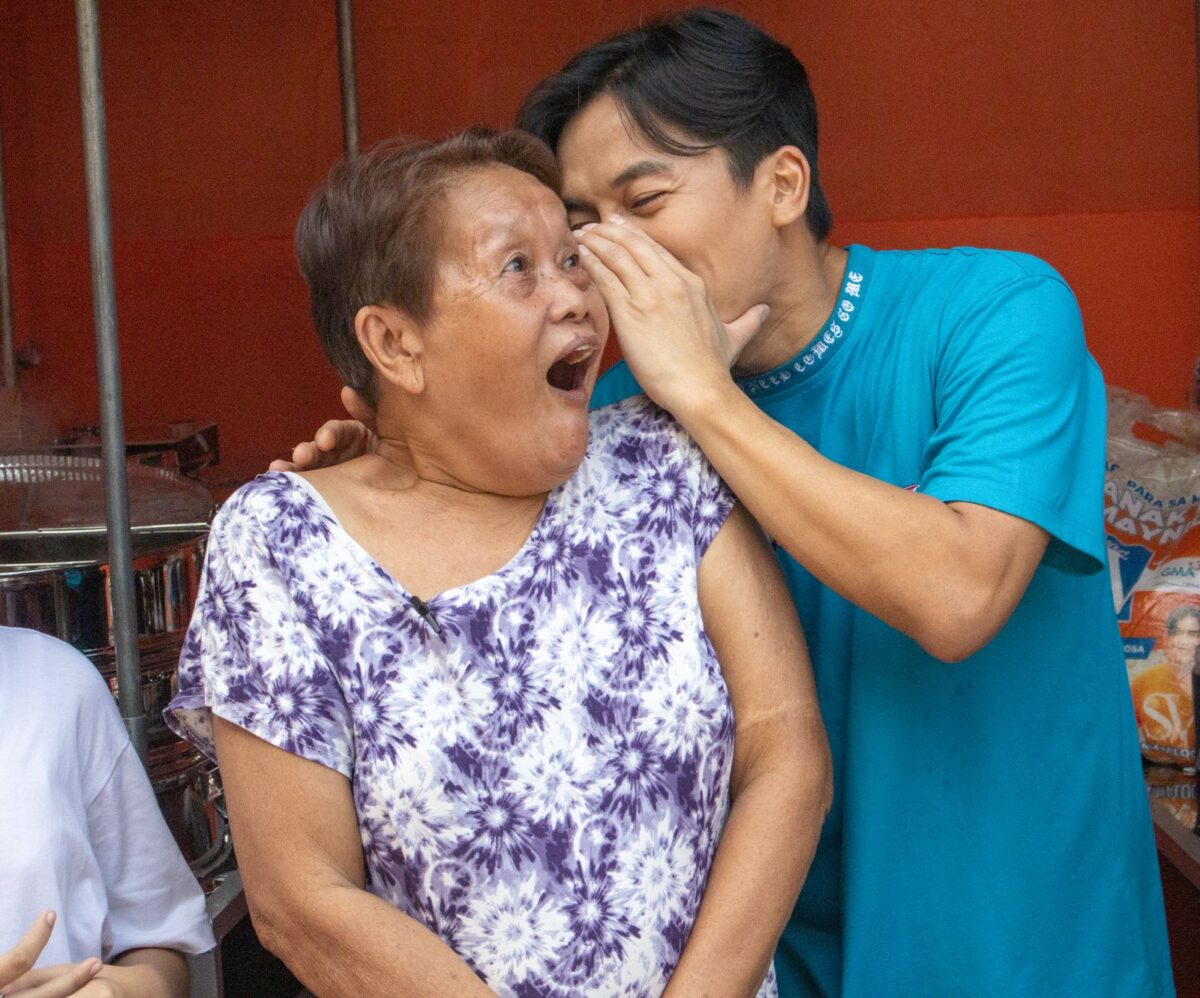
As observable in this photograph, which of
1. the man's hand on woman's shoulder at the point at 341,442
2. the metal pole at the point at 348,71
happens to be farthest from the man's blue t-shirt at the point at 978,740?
the metal pole at the point at 348,71

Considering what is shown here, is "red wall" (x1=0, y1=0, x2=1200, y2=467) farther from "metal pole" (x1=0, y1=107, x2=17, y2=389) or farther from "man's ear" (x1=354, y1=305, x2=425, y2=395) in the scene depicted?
"man's ear" (x1=354, y1=305, x2=425, y2=395)

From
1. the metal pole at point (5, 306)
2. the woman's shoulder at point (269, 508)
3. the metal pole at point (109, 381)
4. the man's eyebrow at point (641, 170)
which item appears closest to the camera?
the woman's shoulder at point (269, 508)

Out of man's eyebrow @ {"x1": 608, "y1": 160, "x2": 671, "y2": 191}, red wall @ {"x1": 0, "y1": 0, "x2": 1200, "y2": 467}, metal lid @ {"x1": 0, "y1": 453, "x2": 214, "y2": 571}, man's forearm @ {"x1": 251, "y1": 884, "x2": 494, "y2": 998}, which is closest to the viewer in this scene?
Answer: man's forearm @ {"x1": 251, "y1": 884, "x2": 494, "y2": 998}

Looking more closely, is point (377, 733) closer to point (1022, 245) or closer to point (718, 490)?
point (718, 490)

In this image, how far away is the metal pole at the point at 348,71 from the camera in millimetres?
3295

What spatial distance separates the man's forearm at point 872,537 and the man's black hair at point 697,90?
0.38 metres

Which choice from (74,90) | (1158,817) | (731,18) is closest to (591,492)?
(731,18)

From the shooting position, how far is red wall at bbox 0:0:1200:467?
3273 mm

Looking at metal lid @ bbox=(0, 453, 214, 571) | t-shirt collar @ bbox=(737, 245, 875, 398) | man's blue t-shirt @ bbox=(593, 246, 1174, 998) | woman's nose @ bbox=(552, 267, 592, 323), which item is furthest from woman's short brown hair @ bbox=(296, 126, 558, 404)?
metal lid @ bbox=(0, 453, 214, 571)

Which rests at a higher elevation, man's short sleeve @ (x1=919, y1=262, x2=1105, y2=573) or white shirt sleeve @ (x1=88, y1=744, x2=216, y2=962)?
man's short sleeve @ (x1=919, y1=262, x2=1105, y2=573)

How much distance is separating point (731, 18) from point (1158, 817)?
1.44 meters

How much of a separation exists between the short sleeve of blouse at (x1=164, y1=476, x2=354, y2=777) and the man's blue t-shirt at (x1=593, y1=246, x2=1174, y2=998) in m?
0.58

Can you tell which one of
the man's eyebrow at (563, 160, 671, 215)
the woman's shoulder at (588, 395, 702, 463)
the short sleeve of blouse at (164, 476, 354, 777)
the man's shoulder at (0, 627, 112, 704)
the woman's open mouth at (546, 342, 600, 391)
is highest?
the man's eyebrow at (563, 160, 671, 215)

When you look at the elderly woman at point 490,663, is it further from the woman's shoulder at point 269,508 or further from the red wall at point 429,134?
the red wall at point 429,134
